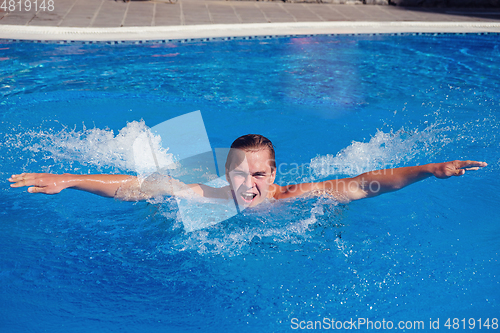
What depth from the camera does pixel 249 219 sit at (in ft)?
10.8

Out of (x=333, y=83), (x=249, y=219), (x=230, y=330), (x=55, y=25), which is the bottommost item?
(x=230, y=330)

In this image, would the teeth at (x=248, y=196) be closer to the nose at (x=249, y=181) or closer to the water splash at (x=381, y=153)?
the nose at (x=249, y=181)

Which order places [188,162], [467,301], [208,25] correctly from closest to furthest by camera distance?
[467,301] → [188,162] → [208,25]

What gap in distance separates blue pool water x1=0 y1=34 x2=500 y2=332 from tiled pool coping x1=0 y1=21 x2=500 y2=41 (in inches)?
8.7

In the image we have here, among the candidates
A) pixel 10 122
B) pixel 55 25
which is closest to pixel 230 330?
pixel 10 122

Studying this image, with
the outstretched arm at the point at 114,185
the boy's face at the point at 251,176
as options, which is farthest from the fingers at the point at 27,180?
the boy's face at the point at 251,176

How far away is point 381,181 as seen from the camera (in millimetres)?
2994

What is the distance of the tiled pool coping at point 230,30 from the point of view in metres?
6.92

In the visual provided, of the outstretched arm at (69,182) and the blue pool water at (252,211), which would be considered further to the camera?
the blue pool water at (252,211)

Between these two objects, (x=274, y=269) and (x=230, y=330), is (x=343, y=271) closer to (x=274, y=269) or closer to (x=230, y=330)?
(x=274, y=269)

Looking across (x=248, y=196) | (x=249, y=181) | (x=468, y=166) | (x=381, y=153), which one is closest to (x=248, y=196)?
(x=248, y=196)

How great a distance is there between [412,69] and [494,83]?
1.19 metres

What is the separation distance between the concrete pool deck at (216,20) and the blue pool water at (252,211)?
0.34 meters

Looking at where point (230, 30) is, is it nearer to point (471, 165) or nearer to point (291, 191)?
point (291, 191)
